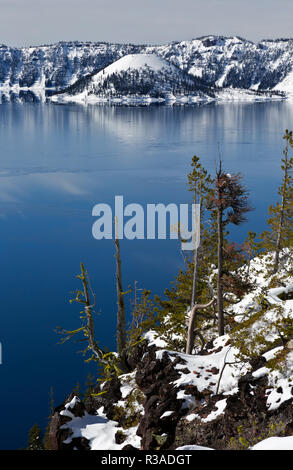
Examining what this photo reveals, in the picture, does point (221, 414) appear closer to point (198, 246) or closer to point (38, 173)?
point (198, 246)

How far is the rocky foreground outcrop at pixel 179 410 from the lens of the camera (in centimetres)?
1400

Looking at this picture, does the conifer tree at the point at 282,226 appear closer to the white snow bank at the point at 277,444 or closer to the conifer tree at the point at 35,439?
the conifer tree at the point at 35,439

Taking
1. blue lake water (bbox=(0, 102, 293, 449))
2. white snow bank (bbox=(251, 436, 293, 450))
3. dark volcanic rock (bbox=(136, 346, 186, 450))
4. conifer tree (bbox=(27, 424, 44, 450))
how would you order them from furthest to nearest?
blue lake water (bbox=(0, 102, 293, 449)) → conifer tree (bbox=(27, 424, 44, 450)) → dark volcanic rock (bbox=(136, 346, 186, 450)) → white snow bank (bbox=(251, 436, 293, 450))

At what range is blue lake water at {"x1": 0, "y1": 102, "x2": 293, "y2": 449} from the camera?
38.4m

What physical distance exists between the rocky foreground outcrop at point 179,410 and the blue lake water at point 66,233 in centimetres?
1612

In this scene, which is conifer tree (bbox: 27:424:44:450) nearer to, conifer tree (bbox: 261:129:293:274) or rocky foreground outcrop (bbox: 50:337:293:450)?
rocky foreground outcrop (bbox: 50:337:293:450)

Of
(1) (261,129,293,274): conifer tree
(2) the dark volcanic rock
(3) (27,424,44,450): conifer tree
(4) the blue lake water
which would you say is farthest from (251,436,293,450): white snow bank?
(1) (261,129,293,274): conifer tree

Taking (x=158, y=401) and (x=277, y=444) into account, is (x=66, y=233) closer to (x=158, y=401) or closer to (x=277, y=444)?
(x=158, y=401)

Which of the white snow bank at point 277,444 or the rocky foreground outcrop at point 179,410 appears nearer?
the white snow bank at point 277,444

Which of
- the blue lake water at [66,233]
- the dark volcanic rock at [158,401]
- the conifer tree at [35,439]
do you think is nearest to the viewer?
the dark volcanic rock at [158,401]

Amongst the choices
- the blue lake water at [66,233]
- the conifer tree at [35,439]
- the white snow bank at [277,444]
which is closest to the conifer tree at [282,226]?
the blue lake water at [66,233]

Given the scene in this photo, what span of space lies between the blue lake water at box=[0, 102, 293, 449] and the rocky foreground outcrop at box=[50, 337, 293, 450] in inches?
635

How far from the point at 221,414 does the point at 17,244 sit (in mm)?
52455

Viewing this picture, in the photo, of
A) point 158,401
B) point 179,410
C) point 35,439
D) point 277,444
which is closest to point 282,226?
point 158,401
